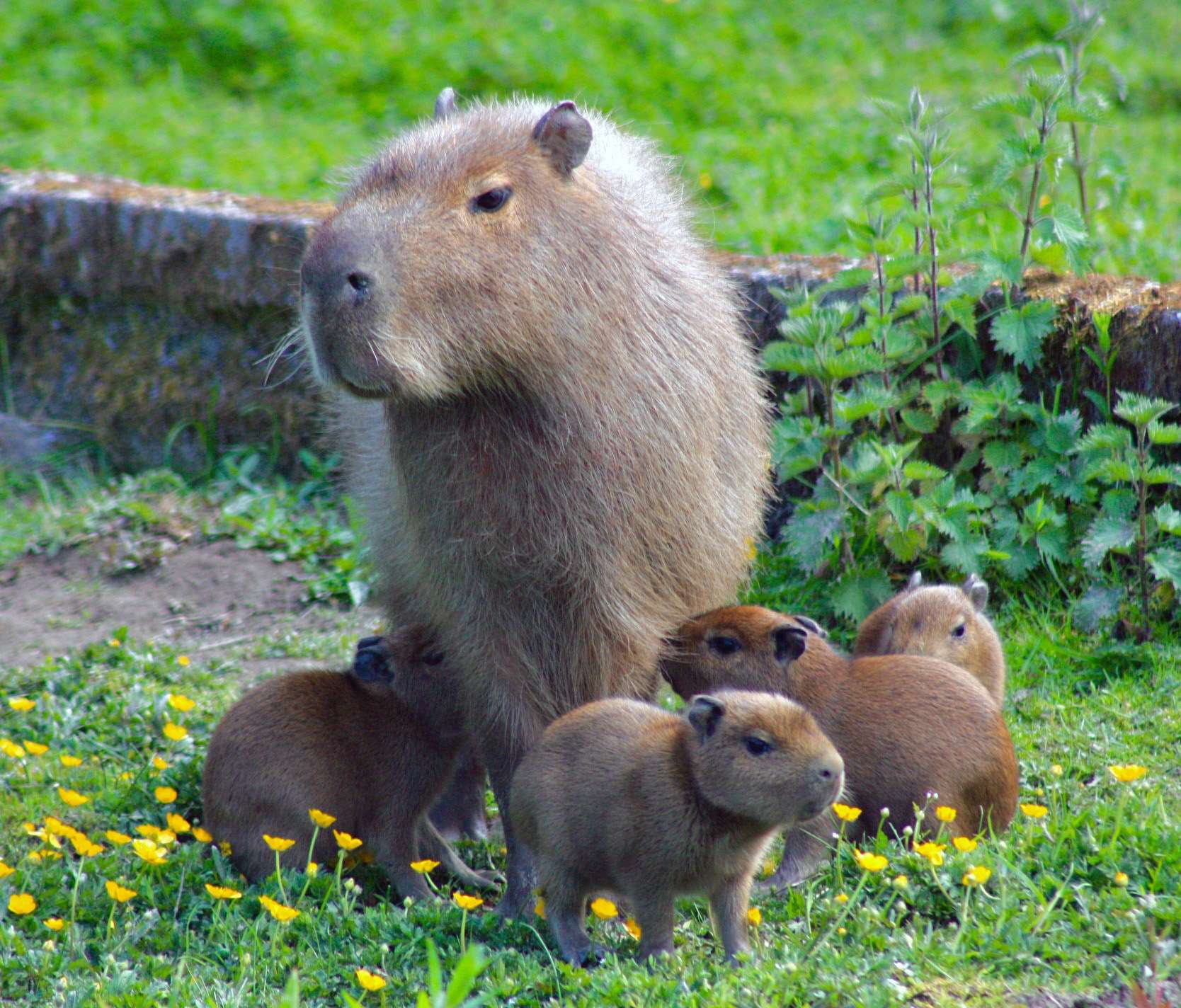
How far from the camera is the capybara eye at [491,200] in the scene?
3.50m

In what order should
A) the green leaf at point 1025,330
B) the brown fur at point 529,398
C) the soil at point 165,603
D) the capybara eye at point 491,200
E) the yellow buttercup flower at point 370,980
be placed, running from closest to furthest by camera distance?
the yellow buttercup flower at point 370,980, the brown fur at point 529,398, the capybara eye at point 491,200, the green leaf at point 1025,330, the soil at point 165,603

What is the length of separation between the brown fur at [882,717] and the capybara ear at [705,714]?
553mm

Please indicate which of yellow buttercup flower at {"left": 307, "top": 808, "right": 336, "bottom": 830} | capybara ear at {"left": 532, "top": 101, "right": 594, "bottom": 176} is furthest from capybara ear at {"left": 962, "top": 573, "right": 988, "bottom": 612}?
yellow buttercup flower at {"left": 307, "top": 808, "right": 336, "bottom": 830}

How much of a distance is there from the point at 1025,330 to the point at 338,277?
8.06 ft

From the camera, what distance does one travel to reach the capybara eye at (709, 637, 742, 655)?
3830 mm

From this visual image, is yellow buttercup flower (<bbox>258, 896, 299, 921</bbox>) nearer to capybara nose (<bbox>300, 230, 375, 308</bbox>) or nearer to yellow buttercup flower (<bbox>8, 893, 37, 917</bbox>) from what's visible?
yellow buttercup flower (<bbox>8, 893, 37, 917</bbox>)

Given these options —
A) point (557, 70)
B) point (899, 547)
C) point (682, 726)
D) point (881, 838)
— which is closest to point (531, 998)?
point (682, 726)

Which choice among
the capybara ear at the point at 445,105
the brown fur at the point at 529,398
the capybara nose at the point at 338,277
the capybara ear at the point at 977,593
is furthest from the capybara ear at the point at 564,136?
the capybara ear at the point at 977,593

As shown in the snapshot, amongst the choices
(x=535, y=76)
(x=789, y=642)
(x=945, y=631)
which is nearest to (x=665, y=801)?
(x=789, y=642)

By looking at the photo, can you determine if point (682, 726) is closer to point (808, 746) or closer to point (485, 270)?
point (808, 746)

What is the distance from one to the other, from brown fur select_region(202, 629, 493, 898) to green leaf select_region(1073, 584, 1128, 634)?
194 cm

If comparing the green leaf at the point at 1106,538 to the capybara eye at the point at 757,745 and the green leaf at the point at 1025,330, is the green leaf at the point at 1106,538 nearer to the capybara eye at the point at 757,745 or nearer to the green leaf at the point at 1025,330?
the green leaf at the point at 1025,330

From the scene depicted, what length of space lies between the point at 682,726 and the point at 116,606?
9.93ft

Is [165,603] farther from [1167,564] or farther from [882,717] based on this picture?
[1167,564]
